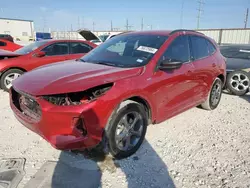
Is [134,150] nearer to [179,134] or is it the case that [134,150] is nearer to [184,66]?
[179,134]

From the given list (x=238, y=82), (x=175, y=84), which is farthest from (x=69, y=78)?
(x=238, y=82)

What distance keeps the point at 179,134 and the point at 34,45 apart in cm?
522

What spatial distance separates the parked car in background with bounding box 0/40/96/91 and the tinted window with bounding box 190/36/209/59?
3985 millimetres

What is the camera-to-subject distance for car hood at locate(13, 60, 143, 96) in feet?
8.09

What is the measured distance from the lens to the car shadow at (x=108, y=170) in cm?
250

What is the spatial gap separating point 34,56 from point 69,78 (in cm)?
416

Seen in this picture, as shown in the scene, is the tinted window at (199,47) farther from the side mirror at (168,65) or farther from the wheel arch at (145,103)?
the wheel arch at (145,103)

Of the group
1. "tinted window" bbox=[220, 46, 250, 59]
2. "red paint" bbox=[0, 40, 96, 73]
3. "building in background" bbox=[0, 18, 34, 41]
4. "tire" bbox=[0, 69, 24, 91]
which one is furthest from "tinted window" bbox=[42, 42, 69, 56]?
"building in background" bbox=[0, 18, 34, 41]

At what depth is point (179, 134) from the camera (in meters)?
3.75

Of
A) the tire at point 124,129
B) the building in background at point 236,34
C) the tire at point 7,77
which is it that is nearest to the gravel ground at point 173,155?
the tire at point 124,129

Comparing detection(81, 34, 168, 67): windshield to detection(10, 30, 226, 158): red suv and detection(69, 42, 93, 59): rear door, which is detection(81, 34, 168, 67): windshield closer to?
detection(10, 30, 226, 158): red suv

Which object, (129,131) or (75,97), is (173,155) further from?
(75,97)

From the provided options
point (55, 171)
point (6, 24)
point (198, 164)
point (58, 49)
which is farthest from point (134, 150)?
point (6, 24)

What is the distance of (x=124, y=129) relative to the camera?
294cm
